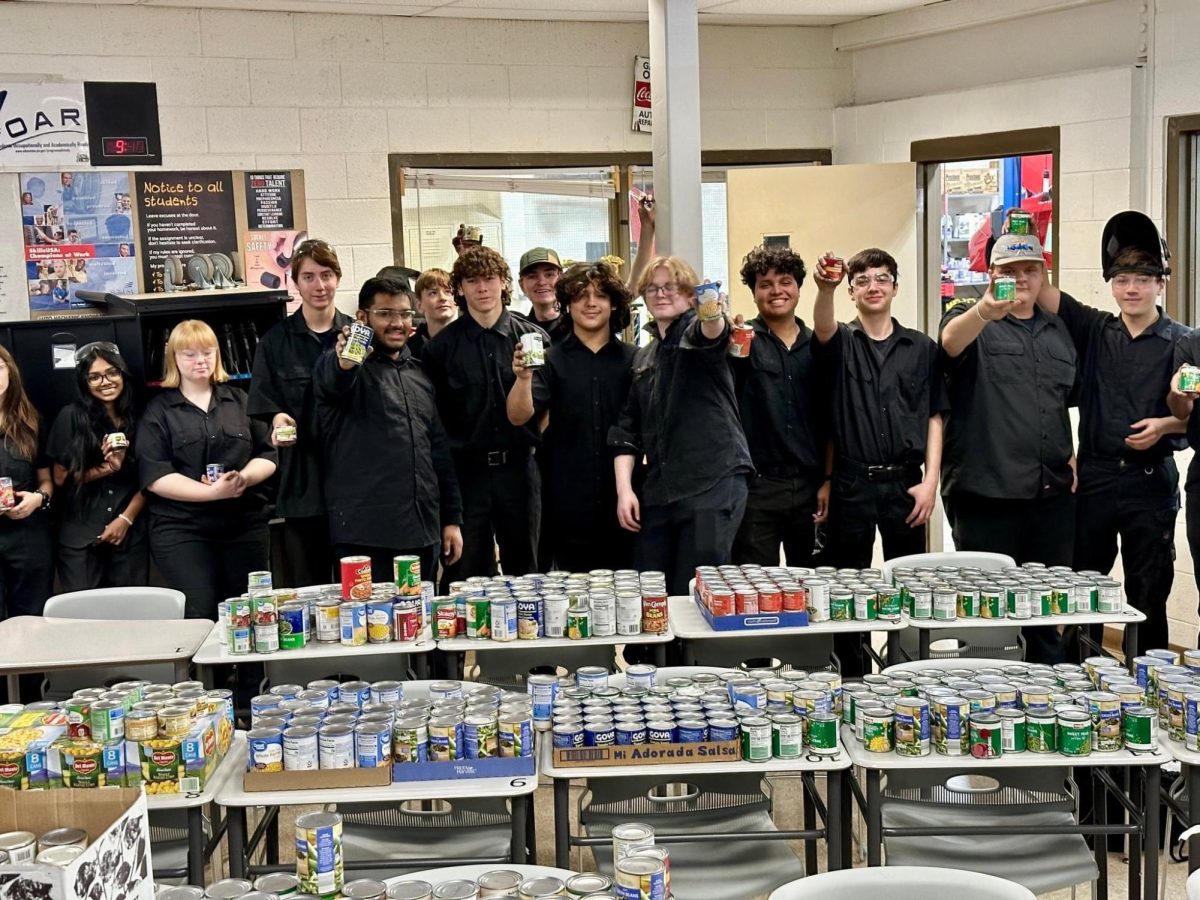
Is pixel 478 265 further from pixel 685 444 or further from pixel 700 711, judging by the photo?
pixel 700 711

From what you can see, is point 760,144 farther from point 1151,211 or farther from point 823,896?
point 823,896

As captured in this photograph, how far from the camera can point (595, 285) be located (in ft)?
15.5

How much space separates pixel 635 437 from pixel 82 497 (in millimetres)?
2150

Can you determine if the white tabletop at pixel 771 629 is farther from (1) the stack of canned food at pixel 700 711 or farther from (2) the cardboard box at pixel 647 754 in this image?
(2) the cardboard box at pixel 647 754

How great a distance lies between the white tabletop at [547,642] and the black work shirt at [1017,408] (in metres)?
1.78

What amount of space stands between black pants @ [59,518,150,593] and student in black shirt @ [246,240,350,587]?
71 centimetres

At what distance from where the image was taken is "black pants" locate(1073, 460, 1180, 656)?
15.6 ft

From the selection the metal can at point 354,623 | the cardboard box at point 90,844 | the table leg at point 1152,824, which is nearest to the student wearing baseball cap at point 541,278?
the metal can at point 354,623

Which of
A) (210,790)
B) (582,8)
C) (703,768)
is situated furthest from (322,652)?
(582,8)

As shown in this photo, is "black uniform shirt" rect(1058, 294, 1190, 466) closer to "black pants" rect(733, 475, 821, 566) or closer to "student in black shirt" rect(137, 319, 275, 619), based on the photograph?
"black pants" rect(733, 475, 821, 566)

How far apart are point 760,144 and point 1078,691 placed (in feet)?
16.6

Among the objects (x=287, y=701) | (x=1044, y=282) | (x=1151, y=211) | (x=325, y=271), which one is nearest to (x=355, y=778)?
(x=287, y=701)

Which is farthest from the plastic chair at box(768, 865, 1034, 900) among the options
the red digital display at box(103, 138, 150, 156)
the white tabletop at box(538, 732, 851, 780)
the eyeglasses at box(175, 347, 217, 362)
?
the red digital display at box(103, 138, 150, 156)

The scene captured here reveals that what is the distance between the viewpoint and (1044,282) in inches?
197
